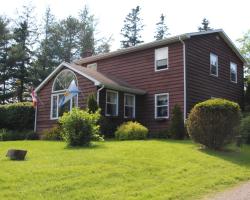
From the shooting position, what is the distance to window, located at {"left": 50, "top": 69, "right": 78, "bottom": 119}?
2598cm

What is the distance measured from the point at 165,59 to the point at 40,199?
60.1 ft

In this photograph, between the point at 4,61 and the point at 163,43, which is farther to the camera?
the point at 4,61

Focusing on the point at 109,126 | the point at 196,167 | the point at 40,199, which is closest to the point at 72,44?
the point at 109,126

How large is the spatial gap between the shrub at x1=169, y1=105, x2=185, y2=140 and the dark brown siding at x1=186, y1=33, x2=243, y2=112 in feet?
6.61

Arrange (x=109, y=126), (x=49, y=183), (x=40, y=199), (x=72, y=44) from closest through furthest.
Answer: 1. (x=40, y=199)
2. (x=49, y=183)
3. (x=109, y=126)
4. (x=72, y=44)

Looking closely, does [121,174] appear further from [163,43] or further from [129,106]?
[163,43]

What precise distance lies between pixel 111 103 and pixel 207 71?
6.80 metres

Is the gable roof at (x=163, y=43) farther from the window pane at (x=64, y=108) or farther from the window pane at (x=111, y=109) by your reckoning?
the window pane at (x=64, y=108)

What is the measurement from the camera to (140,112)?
1053 inches

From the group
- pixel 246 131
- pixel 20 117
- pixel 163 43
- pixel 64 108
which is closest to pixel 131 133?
pixel 246 131

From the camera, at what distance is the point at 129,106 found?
86.3ft

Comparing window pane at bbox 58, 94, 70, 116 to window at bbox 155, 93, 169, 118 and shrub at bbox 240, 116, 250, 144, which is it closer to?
window at bbox 155, 93, 169, 118

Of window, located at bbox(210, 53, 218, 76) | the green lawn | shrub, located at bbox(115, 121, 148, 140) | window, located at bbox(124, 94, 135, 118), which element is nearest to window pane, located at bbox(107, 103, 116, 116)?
window, located at bbox(124, 94, 135, 118)

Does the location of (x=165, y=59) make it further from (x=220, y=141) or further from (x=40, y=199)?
(x=40, y=199)
